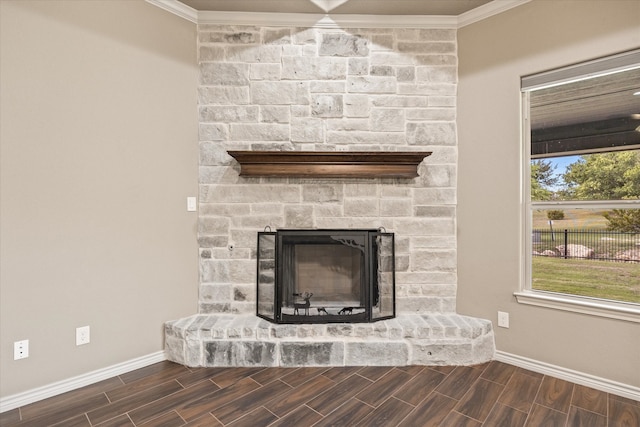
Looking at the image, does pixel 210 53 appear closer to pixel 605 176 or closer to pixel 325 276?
pixel 325 276

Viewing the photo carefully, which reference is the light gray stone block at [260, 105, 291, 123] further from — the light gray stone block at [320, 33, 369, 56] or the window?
the window

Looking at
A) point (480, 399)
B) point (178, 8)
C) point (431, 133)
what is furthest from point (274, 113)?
point (480, 399)

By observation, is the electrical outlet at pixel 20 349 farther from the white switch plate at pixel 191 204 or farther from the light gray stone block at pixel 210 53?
the light gray stone block at pixel 210 53

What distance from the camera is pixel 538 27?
236cm

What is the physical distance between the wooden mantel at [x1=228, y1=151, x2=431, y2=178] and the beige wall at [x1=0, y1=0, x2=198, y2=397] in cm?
55

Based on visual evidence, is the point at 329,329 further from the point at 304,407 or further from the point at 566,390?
the point at 566,390

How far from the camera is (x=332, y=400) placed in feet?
6.42

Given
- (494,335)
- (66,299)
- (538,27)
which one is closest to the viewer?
(66,299)

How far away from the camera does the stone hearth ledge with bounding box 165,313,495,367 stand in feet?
7.81

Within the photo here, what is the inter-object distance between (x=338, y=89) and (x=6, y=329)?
2755 mm

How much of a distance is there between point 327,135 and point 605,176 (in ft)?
6.58

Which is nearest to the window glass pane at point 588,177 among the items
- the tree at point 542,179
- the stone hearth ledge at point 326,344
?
the tree at point 542,179

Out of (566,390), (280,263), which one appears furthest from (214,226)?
(566,390)

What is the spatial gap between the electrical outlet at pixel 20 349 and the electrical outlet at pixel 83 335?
0.25 meters
